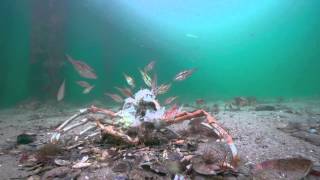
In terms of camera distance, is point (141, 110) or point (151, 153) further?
point (141, 110)

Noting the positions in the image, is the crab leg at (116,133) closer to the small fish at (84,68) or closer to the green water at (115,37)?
the small fish at (84,68)

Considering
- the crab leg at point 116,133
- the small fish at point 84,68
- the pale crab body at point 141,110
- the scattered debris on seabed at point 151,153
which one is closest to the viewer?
the scattered debris on seabed at point 151,153

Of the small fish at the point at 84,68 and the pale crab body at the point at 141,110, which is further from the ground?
the small fish at the point at 84,68

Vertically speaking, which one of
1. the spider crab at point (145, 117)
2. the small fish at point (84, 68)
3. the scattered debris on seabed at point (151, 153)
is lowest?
the scattered debris on seabed at point (151, 153)

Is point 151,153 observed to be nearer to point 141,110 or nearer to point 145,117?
point 145,117

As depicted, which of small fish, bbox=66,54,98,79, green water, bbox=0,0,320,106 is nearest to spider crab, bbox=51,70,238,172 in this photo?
small fish, bbox=66,54,98,79

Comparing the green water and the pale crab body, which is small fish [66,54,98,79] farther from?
the green water

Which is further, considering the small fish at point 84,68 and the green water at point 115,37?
the green water at point 115,37

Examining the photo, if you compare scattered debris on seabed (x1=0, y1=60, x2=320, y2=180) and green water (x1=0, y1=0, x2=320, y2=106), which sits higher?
green water (x1=0, y1=0, x2=320, y2=106)

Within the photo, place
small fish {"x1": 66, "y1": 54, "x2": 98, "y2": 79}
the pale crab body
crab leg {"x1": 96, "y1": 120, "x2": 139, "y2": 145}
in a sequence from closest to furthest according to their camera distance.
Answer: crab leg {"x1": 96, "y1": 120, "x2": 139, "y2": 145} < the pale crab body < small fish {"x1": 66, "y1": 54, "x2": 98, "y2": 79}

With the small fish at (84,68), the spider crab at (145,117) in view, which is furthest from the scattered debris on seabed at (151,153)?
the small fish at (84,68)

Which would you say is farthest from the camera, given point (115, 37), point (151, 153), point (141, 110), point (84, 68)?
point (115, 37)

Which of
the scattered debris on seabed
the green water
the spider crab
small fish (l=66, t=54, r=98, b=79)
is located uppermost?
the green water

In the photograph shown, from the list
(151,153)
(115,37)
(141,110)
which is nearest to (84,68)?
(141,110)
